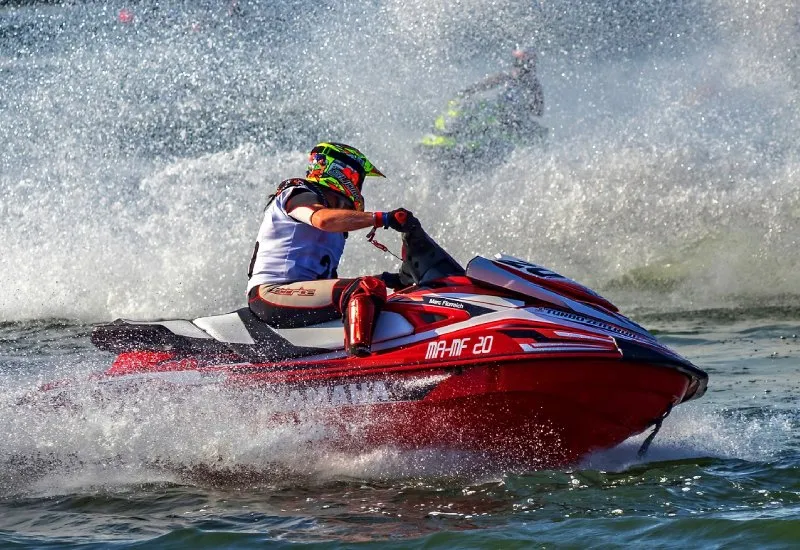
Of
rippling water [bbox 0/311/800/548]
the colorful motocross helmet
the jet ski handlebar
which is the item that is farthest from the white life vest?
rippling water [bbox 0/311/800/548]

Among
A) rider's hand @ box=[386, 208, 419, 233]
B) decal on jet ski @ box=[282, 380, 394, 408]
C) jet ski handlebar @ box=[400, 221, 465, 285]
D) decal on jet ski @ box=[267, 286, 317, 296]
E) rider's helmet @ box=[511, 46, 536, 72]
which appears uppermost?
rider's helmet @ box=[511, 46, 536, 72]

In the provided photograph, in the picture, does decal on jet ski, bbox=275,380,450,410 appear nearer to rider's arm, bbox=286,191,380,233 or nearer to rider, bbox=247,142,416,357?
rider, bbox=247,142,416,357

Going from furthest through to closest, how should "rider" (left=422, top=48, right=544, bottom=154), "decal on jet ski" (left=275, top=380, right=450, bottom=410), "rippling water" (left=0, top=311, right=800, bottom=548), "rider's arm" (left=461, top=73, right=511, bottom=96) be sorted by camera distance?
"rider's arm" (left=461, top=73, right=511, bottom=96)
"rider" (left=422, top=48, right=544, bottom=154)
"decal on jet ski" (left=275, top=380, right=450, bottom=410)
"rippling water" (left=0, top=311, right=800, bottom=548)

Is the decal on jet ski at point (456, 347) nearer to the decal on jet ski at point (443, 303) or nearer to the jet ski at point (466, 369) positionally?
the jet ski at point (466, 369)

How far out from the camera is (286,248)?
568 centimetres

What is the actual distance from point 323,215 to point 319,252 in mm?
390

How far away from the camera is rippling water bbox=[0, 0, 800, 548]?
4961mm

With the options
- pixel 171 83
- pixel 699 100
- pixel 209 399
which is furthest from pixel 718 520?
pixel 171 83

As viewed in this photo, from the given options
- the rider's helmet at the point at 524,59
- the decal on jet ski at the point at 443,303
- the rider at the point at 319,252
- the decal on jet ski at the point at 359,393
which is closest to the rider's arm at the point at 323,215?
the rider at the point at 319,252

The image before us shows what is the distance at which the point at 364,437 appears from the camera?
538 cm

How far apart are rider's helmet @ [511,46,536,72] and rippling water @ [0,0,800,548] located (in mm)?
378

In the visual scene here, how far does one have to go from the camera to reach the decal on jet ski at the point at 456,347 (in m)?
5.15

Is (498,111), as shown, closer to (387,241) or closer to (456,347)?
(387,241)

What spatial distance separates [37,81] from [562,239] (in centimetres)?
782
